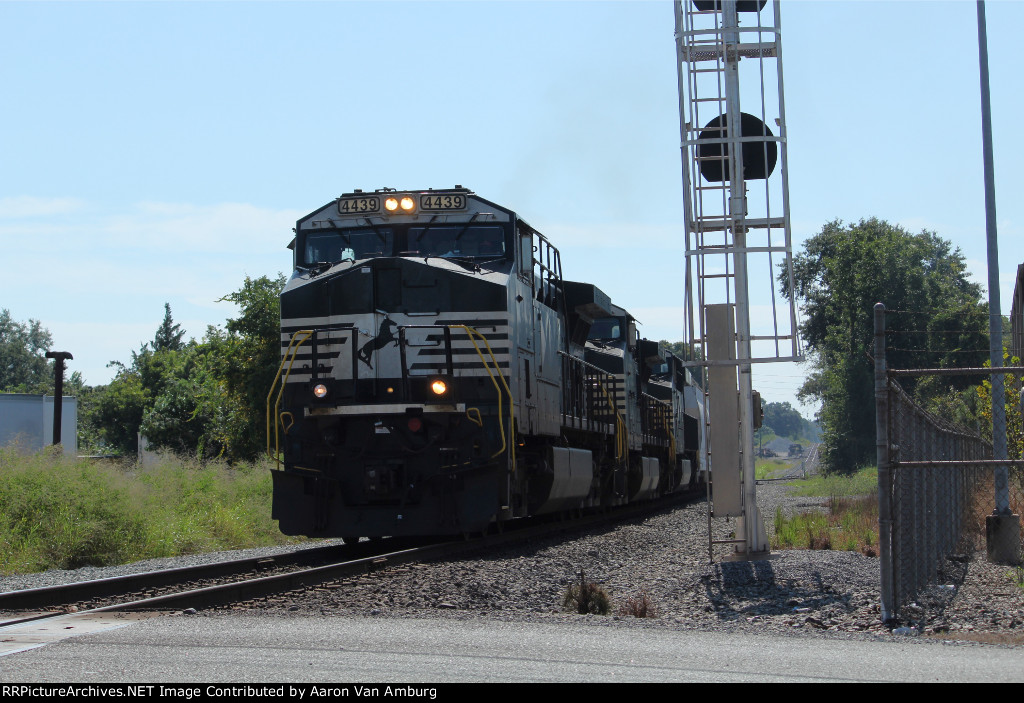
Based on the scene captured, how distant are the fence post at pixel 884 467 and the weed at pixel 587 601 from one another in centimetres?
208

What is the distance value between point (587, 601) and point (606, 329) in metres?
14.0

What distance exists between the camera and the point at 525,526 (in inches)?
651

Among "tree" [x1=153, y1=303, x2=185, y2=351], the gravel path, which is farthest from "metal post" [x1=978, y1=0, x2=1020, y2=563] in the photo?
"tree" [x1=153, y1=303, x2=185, y2=351]

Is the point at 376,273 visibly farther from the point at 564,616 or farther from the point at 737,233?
the point at 564,616

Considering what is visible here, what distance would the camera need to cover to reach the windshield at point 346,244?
13156mm

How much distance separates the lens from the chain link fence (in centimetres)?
772

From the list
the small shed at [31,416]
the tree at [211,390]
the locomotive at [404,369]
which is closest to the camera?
the locomotive at [404,369]

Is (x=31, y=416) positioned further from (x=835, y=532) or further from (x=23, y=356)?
(x=23, y=356)

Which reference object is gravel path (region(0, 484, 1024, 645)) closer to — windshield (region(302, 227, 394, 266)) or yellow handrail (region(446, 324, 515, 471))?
yellow handrail (region(446, 324, 515, 471))

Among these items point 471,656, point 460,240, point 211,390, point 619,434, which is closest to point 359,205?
point 460,240

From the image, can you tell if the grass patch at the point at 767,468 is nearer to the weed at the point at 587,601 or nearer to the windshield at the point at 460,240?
the windshield at the point at 460,240

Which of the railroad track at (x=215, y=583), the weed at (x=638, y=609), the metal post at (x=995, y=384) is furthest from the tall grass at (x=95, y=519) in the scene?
the metal post at (x=995, y=384)

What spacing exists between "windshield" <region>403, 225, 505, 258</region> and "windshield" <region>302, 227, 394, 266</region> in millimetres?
339

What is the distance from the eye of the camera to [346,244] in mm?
13281
